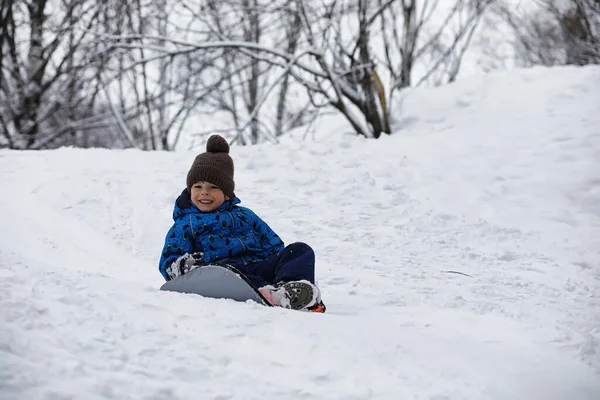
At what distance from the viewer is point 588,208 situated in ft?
14.3

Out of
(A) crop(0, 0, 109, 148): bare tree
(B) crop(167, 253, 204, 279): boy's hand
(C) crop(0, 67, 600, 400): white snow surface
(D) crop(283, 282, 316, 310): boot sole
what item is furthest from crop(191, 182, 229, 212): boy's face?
(A) crop(0, 0, 109, 148): bare tree

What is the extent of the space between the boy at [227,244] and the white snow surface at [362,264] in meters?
0.24

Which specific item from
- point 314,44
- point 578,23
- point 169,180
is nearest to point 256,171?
point 169,180

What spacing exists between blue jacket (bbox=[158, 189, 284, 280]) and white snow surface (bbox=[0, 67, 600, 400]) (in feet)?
1.27

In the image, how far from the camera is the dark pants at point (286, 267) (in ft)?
8.41

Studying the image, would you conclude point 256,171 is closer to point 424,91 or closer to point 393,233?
point 393,233

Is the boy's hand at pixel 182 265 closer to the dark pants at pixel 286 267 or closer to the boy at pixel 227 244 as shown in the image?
the boy at pixel 227 244

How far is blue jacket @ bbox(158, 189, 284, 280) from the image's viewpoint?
279 cm

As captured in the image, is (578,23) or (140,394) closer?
(140,394)

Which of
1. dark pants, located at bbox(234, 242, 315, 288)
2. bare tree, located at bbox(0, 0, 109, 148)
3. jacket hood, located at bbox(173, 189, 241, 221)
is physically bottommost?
dark pants, located at bbox(234, 242, 315, 288)

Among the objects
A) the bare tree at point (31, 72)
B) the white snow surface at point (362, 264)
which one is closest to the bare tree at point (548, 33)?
the white snow surface at point (362, 264)

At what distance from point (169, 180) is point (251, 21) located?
2908 millimetres

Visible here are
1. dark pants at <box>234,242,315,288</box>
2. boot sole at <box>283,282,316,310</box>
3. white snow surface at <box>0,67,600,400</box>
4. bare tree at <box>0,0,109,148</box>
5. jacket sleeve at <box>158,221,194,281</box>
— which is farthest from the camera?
bare tree at <box>0,0,109,148</box>

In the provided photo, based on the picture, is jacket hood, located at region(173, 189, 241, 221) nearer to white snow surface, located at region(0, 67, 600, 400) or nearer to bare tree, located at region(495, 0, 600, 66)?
white snow surface, located at region(0, 67, 600, 400)
